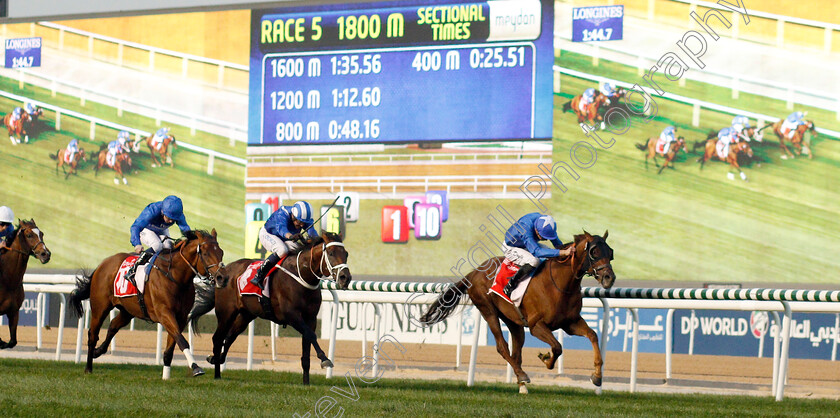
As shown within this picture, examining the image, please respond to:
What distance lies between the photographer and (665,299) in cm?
956

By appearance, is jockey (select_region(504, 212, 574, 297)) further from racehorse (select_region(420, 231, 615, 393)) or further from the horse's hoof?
the horse's hoof

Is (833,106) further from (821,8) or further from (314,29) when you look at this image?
(314,29)

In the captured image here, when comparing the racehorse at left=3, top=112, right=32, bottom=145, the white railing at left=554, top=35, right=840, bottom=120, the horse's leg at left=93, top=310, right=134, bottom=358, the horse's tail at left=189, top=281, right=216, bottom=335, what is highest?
the white railing at left=554, top=35, right=840, bottom=120

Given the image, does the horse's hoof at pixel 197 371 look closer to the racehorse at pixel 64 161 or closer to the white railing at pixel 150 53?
the white railing at pixel 150 53

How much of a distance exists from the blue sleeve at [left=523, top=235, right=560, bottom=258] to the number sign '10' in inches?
431

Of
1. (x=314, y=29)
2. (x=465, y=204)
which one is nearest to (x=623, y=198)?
(x=465, y=204)

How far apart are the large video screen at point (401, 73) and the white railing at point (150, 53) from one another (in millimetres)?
736

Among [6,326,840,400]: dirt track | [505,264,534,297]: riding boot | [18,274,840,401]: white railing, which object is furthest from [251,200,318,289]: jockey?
[6,326,840,400]: dirt track

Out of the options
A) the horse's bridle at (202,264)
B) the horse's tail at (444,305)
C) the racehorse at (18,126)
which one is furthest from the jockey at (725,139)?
the racehorse at (18,126)

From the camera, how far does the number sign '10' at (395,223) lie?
1995cm

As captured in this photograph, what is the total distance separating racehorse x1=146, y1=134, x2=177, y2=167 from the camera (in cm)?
2202

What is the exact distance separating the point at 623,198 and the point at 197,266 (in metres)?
11.0

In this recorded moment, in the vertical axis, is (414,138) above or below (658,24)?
below

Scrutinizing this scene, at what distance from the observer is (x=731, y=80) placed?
18.5 meters
